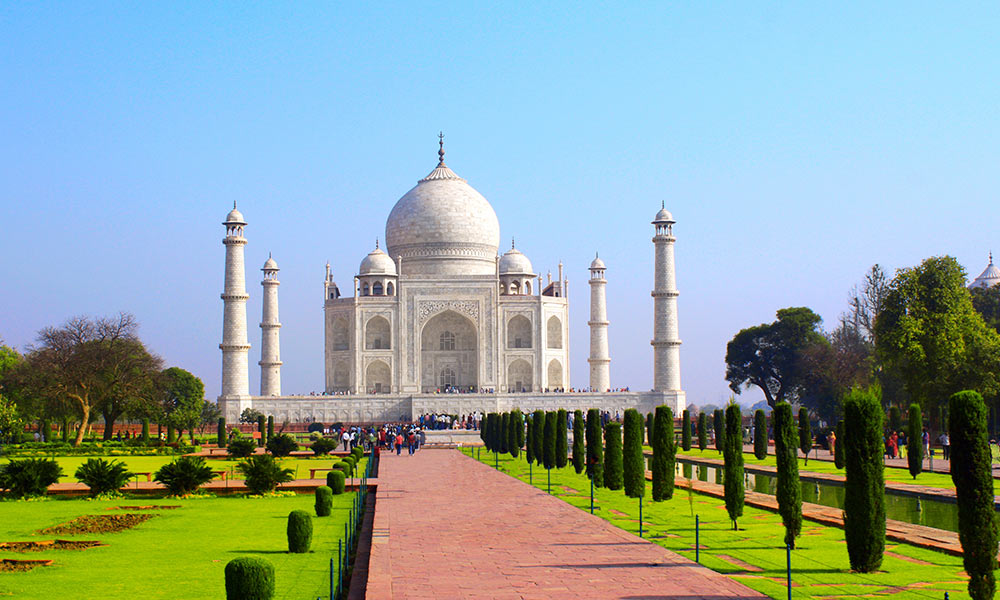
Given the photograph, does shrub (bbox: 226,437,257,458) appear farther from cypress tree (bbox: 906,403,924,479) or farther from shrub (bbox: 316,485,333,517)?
cypress tree (bbox: 906,403,924,479)

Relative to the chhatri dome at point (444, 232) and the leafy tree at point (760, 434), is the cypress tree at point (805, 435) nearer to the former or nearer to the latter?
the leafy tree at point (760, 434)

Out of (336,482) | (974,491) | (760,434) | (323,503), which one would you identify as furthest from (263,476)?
(760,434)

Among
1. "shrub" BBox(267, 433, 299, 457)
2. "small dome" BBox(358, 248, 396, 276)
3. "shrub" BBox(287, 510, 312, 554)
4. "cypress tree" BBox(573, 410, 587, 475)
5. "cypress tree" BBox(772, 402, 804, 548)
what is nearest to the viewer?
"shrub" BBox(287, 510, 312, 554)

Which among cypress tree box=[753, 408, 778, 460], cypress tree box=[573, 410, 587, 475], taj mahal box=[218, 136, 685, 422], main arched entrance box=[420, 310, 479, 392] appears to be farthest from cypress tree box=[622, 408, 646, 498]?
main arched entrance box=[420, 310, 479, 392]

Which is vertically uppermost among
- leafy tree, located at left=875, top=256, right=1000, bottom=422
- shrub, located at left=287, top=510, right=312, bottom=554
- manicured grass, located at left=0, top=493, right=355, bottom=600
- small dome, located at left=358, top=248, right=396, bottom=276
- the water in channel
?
small dome, located at left=358, top=248, right=396, bottom=276

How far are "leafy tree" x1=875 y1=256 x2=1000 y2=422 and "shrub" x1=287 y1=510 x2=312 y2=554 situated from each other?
20485mm

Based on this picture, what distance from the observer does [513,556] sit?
386 inches

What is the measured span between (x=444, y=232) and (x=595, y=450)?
32279mm

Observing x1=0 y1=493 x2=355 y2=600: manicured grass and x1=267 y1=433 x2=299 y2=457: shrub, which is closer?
x1=0 y1=493 x2=355 y2=600: manicured grass

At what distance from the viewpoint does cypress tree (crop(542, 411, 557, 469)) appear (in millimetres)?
20156

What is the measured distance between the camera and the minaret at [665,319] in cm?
4272

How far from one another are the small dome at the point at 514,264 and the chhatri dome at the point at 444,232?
0.66 m

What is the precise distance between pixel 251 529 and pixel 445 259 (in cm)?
3682

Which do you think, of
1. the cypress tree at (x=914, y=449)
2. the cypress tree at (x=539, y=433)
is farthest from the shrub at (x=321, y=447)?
the cypress tree at (x=914, y=449)
